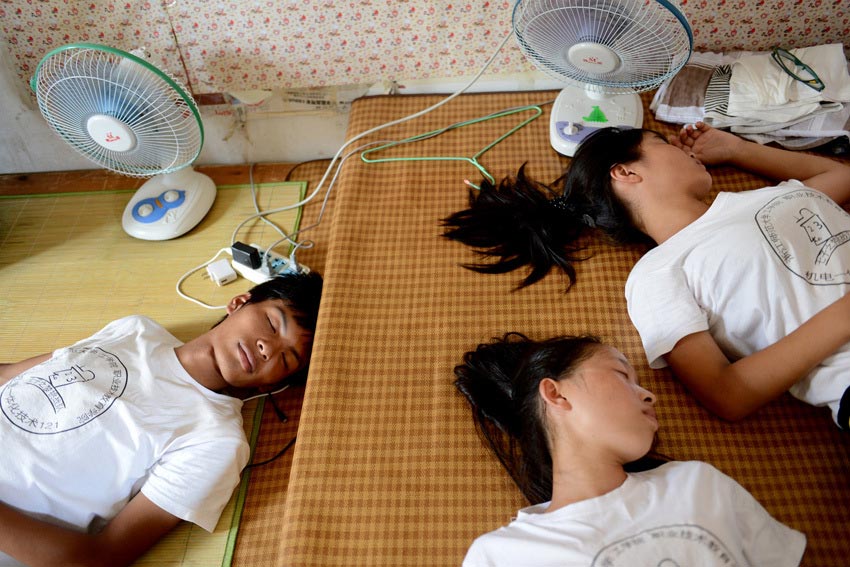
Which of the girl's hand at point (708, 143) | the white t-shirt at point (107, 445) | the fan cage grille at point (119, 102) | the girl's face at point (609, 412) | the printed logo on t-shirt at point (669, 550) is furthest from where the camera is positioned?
the girl's hand at point (708, 143)

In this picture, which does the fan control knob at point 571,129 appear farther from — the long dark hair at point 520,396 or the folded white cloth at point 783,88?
the long dark hair at point 520,396

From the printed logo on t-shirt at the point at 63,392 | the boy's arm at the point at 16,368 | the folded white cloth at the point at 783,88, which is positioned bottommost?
the boy's arm at the point at 16,368

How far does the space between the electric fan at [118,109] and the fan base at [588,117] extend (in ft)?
3.09

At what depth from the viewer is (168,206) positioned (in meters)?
1.97

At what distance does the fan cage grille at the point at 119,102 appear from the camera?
154 centimetres

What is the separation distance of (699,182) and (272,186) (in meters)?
1.30

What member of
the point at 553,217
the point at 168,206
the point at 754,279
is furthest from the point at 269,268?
the point at 754,279

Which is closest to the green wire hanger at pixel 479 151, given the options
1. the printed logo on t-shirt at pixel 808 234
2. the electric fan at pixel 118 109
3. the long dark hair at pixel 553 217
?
the long dark hair at pixel 553 217

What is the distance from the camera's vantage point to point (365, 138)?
6.21ft

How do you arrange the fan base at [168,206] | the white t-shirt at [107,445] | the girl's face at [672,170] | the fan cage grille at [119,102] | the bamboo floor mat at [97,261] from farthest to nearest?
the fan base at [168,206] < the bamboo floor mat at [97,261] < the fan cage grille at [119,102] < the girl's face at [672,170] < the white t-shirt at [107,445]

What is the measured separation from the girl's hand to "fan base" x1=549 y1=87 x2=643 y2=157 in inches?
5.1

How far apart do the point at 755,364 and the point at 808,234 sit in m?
0.30

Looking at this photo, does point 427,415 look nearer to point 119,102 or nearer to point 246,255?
→ point 246,255

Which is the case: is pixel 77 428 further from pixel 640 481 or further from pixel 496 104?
pixel 496 104
